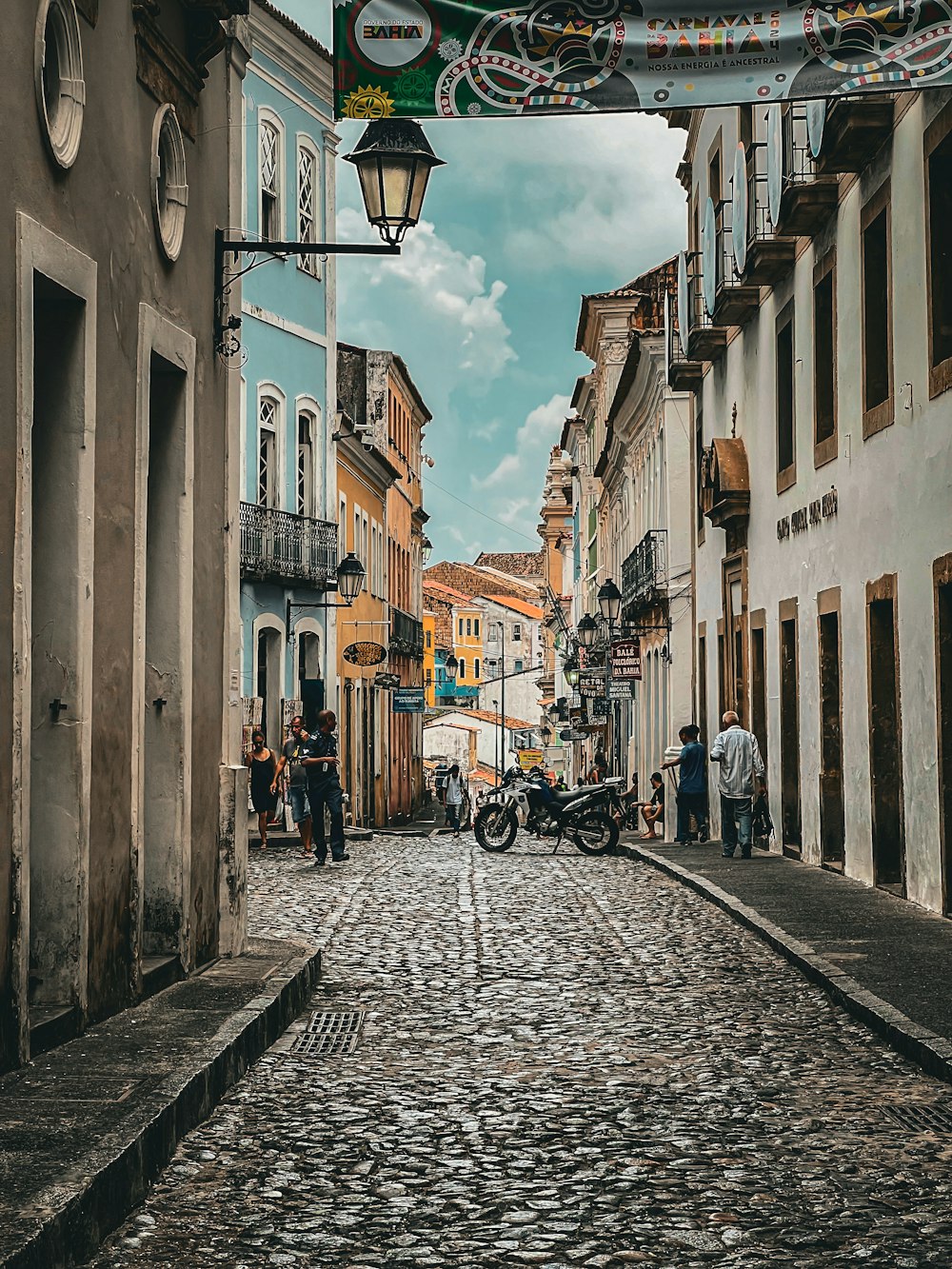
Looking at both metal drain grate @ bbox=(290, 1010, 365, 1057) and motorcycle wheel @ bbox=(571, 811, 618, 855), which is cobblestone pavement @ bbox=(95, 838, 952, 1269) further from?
motorcycle wheel @ bbox=(571, 811, 618, 855)

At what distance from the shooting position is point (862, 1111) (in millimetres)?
7316

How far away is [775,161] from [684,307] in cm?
864

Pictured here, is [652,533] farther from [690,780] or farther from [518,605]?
[518,605]

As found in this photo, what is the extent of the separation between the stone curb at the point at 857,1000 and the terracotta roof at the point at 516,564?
423ft

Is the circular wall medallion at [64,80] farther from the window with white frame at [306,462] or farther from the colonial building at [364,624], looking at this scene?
the colonial building at [364,624]

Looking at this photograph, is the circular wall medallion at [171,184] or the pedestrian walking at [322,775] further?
the pedestrian walking at [322,775]

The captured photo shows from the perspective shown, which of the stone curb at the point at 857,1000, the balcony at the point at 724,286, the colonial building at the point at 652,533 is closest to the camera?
the stone curb at the point at 857,1000

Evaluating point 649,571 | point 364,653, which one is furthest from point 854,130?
point 649,571

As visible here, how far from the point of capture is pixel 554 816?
2448cm

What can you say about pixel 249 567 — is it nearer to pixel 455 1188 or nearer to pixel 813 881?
pixel 813 881

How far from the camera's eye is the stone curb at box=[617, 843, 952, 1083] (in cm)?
813

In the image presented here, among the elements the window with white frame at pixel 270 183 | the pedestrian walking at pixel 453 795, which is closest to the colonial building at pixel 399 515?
the pedestrian walking at pixel 453 795

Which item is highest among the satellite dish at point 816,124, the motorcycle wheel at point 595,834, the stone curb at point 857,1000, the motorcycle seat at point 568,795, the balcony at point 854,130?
the satellite dish at point 816,124

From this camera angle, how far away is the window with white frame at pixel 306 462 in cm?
3259
